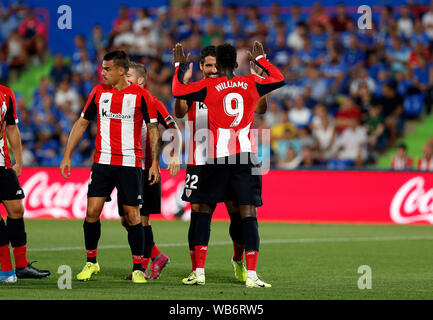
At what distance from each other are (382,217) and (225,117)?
9.24m

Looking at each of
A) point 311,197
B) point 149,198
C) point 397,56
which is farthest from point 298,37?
point 149,198

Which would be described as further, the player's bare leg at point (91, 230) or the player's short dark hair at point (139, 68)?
the player's short dark hair at point (139, 68)

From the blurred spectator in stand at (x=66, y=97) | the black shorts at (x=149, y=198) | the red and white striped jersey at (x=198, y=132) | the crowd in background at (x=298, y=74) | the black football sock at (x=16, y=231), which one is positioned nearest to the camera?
the red and white striped jersey at (x=198, y=132)

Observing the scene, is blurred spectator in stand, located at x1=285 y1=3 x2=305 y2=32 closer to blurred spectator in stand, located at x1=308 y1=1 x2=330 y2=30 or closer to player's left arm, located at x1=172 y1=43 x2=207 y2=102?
blurred spectator in stand, located at x1=308 y1=1 x2=330 y2=30

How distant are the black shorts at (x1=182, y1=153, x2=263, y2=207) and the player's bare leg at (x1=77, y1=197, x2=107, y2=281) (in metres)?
0.96

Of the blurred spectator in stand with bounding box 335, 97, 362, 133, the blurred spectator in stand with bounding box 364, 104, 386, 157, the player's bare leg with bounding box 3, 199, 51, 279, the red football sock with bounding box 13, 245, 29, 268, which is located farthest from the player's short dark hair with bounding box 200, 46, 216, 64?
the blurred spectator in stand with bounding box 364, 104, 386, 157

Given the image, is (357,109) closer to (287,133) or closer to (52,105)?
(287,133)

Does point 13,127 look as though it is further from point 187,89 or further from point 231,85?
point 231,85

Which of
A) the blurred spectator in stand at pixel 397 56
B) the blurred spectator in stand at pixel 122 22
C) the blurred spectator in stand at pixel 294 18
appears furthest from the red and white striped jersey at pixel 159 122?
the blurred spectator in stand at pixel 122 22

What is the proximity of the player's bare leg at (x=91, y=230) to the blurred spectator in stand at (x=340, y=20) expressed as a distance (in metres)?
14.2

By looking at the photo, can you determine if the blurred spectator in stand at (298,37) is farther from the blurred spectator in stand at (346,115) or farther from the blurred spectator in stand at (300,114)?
the blurred spectator in stand at (346,115)

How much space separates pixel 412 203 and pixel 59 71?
437 inches

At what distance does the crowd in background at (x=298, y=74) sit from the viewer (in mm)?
19938
